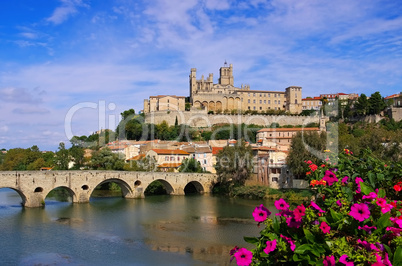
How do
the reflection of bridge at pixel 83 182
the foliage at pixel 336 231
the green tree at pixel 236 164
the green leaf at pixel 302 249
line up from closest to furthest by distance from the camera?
1. the foliage at pixel 336 231
2. the green leaf at pixel 302 249
3. the reflection of bridge at pixel 83 182
4. the green tree at pixel 236 164

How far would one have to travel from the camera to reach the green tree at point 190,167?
50.2 m

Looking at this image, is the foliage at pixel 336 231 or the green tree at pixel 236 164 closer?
the foliage at pixel 336 231

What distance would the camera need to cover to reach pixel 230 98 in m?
94.5

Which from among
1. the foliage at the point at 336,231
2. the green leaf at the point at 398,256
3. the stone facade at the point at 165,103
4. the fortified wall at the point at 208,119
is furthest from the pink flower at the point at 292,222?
the stone facade at the point at 165,103

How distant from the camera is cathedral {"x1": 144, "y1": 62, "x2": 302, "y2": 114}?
90.7m

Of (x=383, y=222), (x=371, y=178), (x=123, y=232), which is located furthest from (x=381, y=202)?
(x=123, y=232)

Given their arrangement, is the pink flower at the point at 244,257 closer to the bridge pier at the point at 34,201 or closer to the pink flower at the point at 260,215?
the pink flower at the point at 260,215

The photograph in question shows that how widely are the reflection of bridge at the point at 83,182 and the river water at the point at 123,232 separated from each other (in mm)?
1372

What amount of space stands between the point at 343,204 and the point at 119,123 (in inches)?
3226

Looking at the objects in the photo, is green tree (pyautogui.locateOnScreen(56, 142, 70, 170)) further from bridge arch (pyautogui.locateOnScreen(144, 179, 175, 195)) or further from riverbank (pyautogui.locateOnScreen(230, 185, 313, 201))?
riverbank (pyautogui.locateOnScreen(230, 185, 313, 201))

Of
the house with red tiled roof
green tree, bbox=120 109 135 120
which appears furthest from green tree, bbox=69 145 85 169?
green tree, bbox=120 109 135 120

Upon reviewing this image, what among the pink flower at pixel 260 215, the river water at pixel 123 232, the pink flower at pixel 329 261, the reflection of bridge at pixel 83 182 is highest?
the pink flower at pixel 260 215

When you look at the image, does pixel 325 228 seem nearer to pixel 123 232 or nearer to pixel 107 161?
pixel 123 232

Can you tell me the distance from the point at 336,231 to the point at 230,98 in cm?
9004
